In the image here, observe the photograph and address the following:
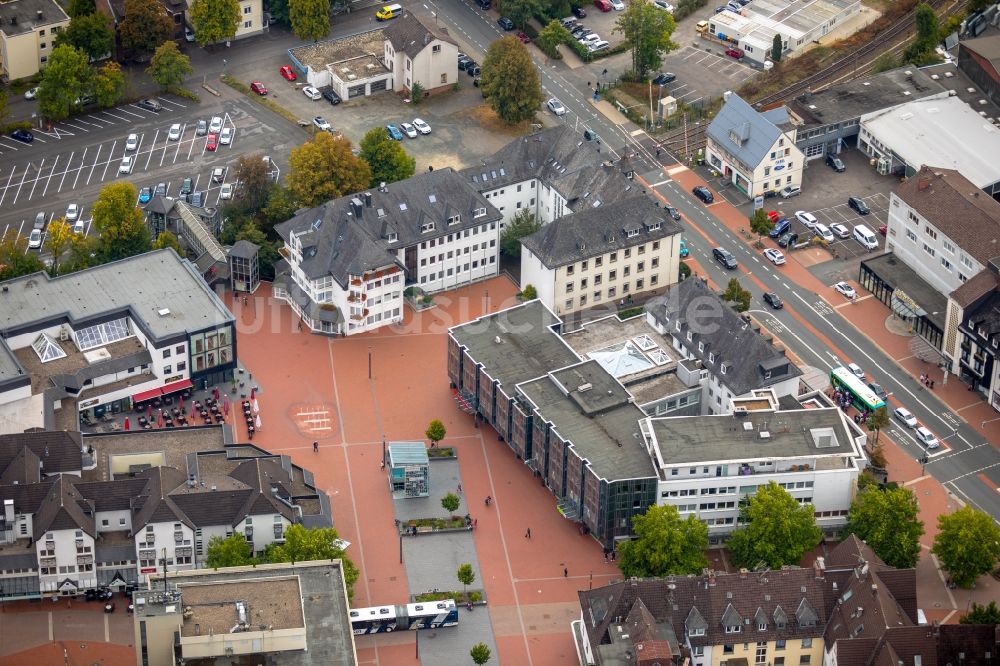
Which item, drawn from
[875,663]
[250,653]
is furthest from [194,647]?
[875,663]

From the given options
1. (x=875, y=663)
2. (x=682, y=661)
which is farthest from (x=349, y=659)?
(x=875, y=663)

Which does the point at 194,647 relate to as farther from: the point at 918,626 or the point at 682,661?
the point at 918,626

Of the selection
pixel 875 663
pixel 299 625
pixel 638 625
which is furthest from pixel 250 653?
pixel 875 663

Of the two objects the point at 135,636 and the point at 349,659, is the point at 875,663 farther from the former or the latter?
the point at 135,636

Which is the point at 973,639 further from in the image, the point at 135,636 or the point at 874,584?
the point at 135,636

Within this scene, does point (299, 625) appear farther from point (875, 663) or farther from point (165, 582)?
point (875, 663)

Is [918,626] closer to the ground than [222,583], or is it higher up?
closer to the ground

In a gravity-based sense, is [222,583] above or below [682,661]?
above

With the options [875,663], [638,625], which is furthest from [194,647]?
[875,663]
